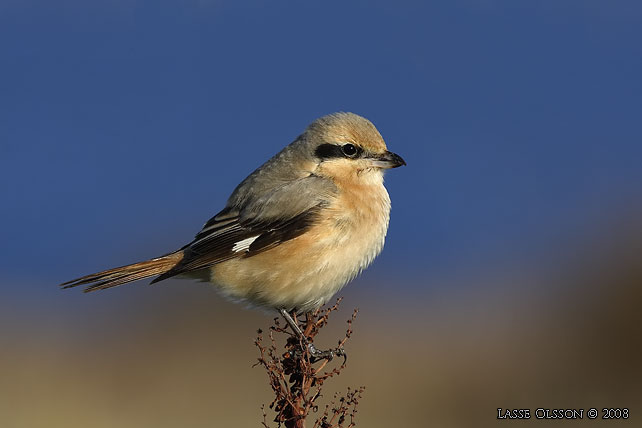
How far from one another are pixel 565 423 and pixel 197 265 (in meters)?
5.35

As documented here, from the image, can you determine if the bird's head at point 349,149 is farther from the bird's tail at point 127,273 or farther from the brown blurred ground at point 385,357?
the brown blurred ground at point 385,357

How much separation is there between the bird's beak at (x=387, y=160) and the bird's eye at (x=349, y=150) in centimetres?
11

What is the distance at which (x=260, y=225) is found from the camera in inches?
191

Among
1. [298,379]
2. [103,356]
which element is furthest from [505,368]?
[298,379]

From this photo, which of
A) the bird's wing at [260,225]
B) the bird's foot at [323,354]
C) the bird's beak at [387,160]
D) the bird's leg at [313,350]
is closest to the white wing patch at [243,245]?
the bird's wing at [260,225]

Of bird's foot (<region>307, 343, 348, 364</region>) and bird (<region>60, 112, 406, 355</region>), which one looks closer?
bird's foot (<region>307, 343, 348, 364</region>)

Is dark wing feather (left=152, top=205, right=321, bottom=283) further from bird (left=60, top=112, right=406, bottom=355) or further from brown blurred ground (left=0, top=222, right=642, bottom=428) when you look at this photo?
brown blurred ground (left=0, top=222, right=642, bottom=428)

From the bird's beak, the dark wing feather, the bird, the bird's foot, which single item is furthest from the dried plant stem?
the bird's beak

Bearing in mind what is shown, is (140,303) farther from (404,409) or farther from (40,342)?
(404,409)

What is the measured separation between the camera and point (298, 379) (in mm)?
3893

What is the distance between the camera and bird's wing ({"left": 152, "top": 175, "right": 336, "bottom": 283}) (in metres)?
4.79

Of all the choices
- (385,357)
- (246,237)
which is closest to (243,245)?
(246,237)

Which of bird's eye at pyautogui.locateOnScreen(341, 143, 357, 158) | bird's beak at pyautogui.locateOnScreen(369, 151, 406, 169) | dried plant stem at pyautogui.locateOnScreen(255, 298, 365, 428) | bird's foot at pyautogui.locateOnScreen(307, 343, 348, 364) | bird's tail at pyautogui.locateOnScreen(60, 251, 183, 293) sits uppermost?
bird's eye at pyautogui.locateOnScreen(341, 143, 357, 158)

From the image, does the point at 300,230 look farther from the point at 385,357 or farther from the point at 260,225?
the point at 385,357
